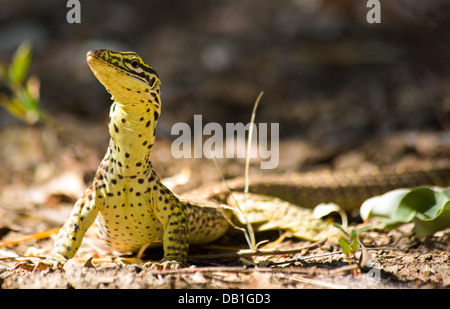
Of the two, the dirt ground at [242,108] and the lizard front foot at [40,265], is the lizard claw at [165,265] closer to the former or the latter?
the dirt ground at [242,108]

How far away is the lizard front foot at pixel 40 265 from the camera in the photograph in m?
3.09

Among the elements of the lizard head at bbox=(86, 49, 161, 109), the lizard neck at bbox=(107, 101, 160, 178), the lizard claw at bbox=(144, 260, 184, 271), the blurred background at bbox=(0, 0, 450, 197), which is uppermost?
the blurred background at bbox=(0, 0, 450, 197)

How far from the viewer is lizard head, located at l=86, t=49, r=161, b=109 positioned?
9.98 ft

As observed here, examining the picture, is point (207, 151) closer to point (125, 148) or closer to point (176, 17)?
point (125, 148)

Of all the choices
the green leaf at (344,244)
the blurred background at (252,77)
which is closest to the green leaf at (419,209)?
the green leaf at (344,244)

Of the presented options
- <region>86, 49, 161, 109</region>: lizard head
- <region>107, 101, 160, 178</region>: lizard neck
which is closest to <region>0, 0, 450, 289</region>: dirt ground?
<region>107, 101, 160, 178</region>: lizard neck

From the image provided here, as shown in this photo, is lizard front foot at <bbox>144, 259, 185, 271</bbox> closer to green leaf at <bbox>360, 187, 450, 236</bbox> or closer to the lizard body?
the lizard body

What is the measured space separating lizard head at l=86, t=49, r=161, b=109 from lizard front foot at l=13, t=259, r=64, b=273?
1.12 metres

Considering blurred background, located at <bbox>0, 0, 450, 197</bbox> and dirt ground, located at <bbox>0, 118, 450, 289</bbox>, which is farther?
blurred background, located at <bbox>0, 0, 450, 197</bbox>

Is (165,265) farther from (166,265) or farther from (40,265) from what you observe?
(40,265)

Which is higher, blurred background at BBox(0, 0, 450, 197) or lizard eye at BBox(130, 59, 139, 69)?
blurred background at BBox(0, 0, 450, 197)

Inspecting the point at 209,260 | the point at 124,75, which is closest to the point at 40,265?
the point at 209,260

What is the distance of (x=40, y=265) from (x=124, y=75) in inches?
51.7

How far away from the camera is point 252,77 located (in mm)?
9406
